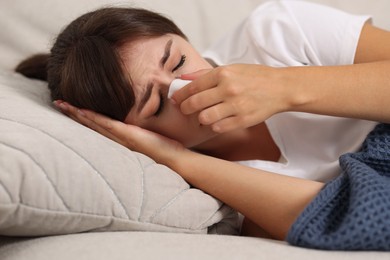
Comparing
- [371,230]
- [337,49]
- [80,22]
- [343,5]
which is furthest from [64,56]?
[343,5]

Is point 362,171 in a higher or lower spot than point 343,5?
lower

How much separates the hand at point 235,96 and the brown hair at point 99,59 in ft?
0.52

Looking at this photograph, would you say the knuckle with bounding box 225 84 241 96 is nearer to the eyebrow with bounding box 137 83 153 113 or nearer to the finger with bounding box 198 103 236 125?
the finger with bounding box 198 103 236 125

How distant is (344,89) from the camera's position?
3.00ft

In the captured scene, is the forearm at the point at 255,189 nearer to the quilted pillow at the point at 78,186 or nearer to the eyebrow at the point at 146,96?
the quilted pillow at the point at 78,186

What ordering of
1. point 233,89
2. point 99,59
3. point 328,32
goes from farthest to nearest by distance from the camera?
point 328,32 < point 99,59 < point 233,89

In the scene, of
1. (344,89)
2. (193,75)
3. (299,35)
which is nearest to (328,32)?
(299,35)

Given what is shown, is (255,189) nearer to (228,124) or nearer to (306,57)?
(228,124)

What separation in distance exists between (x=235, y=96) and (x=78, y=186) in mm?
316

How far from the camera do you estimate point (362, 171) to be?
0.78 meters

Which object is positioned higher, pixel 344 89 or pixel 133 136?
pixel 344 89

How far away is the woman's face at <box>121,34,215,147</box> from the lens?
39.6 inches

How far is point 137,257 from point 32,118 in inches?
11.9

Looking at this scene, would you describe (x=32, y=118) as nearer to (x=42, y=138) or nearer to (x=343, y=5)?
(x=42, y=138)
